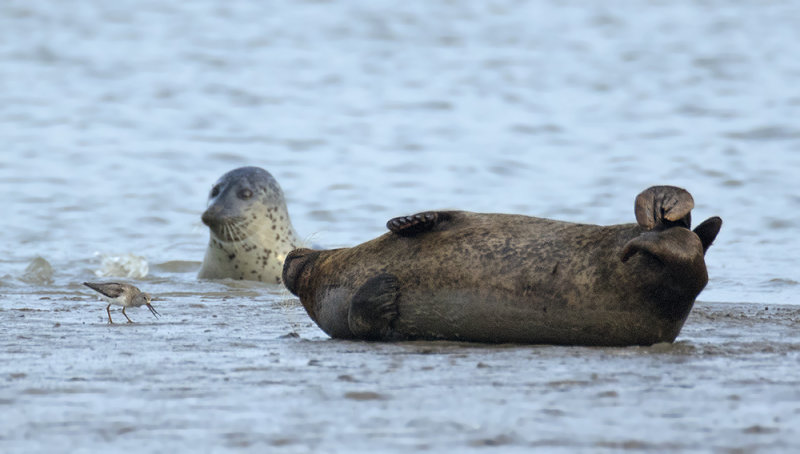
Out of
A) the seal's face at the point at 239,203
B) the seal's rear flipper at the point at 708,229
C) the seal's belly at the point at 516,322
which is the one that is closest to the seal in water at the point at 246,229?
the seal's face at the point at 239,203

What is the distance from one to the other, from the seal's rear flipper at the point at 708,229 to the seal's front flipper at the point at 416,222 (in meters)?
1.15

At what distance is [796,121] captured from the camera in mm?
16891

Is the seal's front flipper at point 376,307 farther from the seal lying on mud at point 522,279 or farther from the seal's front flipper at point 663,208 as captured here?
the seal's front flipper at point 663,208

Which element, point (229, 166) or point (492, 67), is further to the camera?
point (492, 67)

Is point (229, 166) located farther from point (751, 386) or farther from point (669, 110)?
point (751, 386)

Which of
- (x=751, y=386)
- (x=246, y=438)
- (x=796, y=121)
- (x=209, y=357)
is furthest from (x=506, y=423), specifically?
(x=796, y=121)

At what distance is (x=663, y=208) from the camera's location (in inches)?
164

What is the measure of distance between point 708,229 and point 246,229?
591 centimetres

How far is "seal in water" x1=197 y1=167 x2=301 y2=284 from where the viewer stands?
9523 mm

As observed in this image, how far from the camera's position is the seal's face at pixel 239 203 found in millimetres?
9523

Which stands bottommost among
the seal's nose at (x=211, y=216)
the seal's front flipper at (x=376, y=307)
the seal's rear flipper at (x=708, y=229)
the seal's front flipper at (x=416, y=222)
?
the seal's front flipper at (x=376, y=307)

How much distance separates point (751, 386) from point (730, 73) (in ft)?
59.2

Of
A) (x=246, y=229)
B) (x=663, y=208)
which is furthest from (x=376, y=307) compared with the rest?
(x=246, y=229)

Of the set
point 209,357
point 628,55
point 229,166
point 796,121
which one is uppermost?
point 628,55
